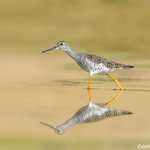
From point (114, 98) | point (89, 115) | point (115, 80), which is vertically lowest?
point (89, 115)

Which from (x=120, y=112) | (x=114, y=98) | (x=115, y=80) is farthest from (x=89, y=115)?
(x=115, y=80)

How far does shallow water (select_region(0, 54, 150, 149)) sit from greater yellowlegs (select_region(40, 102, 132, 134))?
9cm

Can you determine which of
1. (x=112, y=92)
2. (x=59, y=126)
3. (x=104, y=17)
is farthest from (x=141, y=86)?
(x=104, y=17)

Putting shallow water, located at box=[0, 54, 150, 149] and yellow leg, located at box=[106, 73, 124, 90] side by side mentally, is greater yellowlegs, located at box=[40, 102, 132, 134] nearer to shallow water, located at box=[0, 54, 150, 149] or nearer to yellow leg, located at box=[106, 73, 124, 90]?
shallow water, located at box=[0, 54, 150, 149]

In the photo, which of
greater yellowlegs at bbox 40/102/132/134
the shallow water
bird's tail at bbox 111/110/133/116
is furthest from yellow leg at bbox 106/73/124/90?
bird's tail at bbox 111/110/133/116

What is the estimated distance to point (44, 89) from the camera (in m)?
11.9

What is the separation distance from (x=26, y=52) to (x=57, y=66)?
1.23m

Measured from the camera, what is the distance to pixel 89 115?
1045cm

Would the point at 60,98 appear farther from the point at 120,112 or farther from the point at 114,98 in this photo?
the point at 120,112

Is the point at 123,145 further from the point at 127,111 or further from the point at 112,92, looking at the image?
the point at 112,92

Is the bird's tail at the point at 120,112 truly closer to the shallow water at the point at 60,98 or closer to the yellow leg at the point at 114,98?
the shallow water at the point at 60,98

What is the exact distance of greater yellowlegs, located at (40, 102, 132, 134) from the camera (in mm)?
10156

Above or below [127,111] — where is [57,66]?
above

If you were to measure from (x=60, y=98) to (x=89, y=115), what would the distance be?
1039 mm
